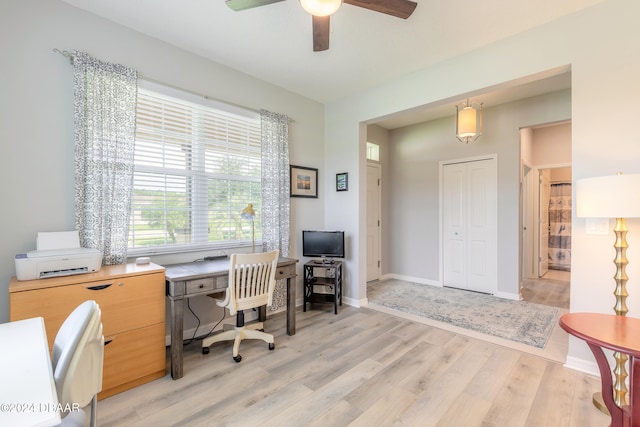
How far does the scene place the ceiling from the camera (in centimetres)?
218

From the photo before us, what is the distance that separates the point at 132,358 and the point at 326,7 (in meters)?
2.60

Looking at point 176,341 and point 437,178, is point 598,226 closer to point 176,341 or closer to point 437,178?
point 437,178

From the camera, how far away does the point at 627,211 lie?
164 cm

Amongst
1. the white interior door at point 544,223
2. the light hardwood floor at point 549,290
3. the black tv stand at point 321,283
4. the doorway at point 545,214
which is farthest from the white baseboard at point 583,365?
the white interior door at point 544,223

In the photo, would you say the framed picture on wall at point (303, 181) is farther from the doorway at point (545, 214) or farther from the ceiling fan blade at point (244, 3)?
the doorway at point (545, 214)

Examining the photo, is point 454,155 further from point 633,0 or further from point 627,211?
point 627,211

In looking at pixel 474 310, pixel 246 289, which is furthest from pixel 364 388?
pixel 474 310

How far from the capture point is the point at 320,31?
196 cm

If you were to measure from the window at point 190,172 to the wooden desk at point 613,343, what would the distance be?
2.88 m

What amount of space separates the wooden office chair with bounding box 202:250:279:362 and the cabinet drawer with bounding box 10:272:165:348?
52 centimetres

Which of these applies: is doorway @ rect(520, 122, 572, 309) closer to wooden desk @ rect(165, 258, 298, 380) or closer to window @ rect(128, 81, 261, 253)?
window @ rect(128, 81, 261, 253)

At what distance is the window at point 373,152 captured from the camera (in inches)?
199

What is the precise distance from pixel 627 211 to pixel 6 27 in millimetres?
4137

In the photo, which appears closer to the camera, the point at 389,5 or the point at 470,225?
the point at 389,5
